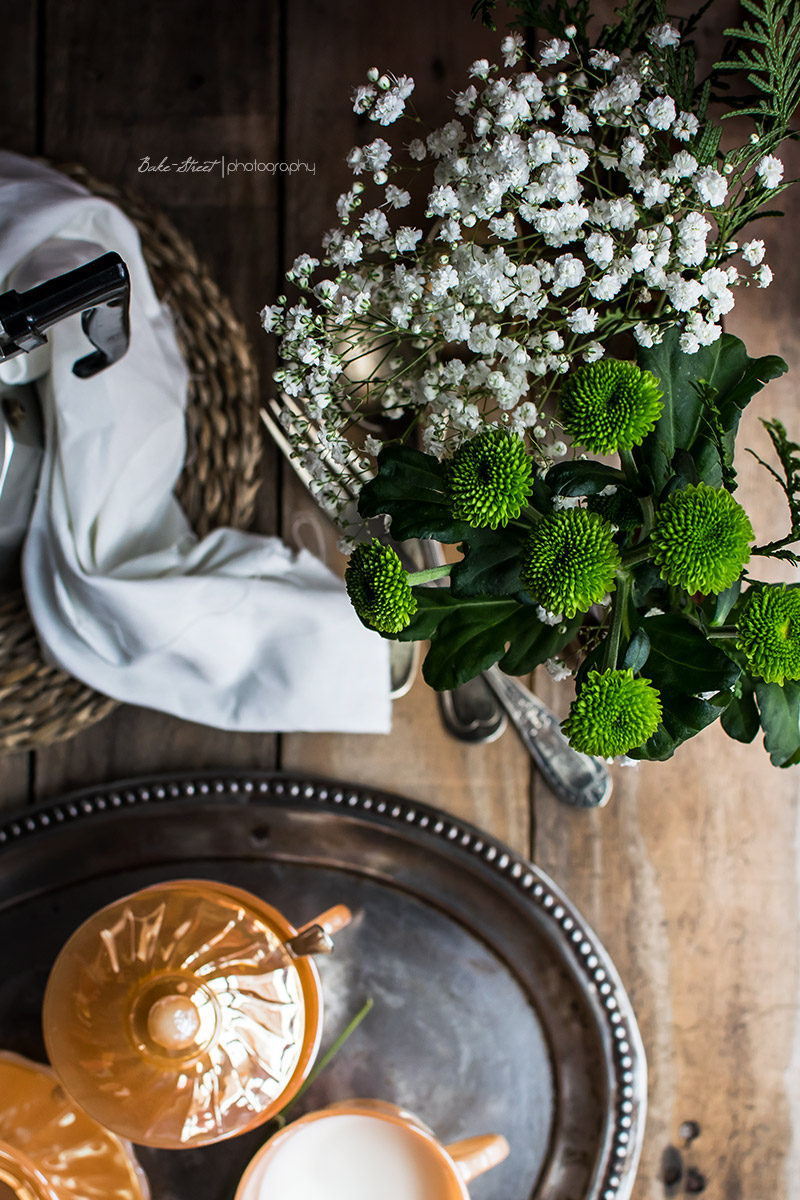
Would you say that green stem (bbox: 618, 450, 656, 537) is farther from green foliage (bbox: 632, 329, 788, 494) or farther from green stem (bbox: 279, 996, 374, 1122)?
green stem (bbox: 279, 996, 374, 1122)

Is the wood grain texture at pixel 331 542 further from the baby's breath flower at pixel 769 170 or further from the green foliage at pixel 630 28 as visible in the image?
the baby's breath flower at pixel 769 170

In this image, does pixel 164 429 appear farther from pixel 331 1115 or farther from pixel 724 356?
pixel 331 1115

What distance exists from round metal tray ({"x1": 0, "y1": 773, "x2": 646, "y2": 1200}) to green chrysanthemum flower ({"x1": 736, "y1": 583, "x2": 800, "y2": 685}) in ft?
1.17

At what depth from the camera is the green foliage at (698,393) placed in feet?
1.24

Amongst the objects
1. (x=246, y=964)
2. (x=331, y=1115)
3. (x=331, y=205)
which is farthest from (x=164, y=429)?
(x=331, y=1115)

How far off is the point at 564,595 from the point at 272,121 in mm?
531

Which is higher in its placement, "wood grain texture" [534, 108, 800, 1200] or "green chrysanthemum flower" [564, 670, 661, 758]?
"green chrysanthemum flower" [564, 670, 661, 758]

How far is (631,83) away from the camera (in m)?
0.38

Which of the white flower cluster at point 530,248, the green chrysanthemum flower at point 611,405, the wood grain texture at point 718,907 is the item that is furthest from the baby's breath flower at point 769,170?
the wood grain texture at point 718,907

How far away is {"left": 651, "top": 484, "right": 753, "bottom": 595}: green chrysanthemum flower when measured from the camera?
1.03 ft

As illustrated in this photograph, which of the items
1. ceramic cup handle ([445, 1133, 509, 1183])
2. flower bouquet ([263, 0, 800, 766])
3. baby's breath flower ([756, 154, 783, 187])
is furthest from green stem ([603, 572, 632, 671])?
ceramic cup handle ([445, 1133, 509, 1183])

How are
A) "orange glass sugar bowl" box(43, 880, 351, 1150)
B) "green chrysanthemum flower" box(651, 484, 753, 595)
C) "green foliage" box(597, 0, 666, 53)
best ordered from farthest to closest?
"orange glass sugar bowl" box(43, 880, 351, 1150) → "green foliage" box(597, 0, 666, 53) → "green chrysanthemum flower" box(651, 484, 753, 595)

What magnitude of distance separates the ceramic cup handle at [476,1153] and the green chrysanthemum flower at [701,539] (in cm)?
44

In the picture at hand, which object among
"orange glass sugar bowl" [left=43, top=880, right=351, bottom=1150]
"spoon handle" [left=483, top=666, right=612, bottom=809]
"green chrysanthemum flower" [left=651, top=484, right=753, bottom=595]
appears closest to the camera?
"green chrysanthemum flower" [left=651, top=484, right=753, bottom=595]
